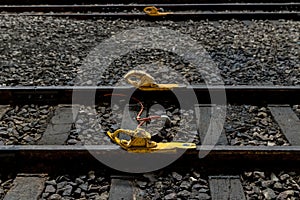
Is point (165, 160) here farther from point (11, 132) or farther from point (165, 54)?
point (165, 54)

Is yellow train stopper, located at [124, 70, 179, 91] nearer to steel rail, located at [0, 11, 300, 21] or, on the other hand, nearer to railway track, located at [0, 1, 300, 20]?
steel rail, located at [0, 11, 300, 21]

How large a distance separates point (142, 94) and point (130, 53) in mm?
1506

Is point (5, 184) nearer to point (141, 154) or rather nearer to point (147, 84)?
point (141, 154)

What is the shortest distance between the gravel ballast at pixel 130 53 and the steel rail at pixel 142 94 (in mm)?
390

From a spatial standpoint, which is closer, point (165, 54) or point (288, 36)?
point (165, 54)

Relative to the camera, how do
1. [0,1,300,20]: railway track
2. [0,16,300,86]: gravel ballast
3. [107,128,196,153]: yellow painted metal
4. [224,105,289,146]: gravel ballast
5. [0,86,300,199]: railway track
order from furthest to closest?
[0,1,300,20]: railway track, [0,16,300,86]: gravel ballast, [224,105,289,146]: gravel ballast, [107,128,196,153]: yellow painted metal, [0,86,300,199]: railway track

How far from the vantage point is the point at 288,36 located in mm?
6016

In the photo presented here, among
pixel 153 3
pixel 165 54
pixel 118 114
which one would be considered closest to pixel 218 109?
pixel 118 114

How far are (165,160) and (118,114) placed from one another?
3.17ft

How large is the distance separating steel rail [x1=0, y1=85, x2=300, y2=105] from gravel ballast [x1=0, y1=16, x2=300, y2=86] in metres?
0.39

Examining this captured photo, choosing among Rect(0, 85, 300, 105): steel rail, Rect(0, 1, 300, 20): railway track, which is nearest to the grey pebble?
Rect(0, 85, 300, 105): steel rail

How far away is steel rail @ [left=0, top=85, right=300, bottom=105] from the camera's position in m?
3.94

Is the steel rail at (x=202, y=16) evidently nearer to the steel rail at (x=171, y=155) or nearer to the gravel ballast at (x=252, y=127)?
the gravel ballast at (x=252, y=127)

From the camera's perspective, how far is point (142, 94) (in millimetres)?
3959
